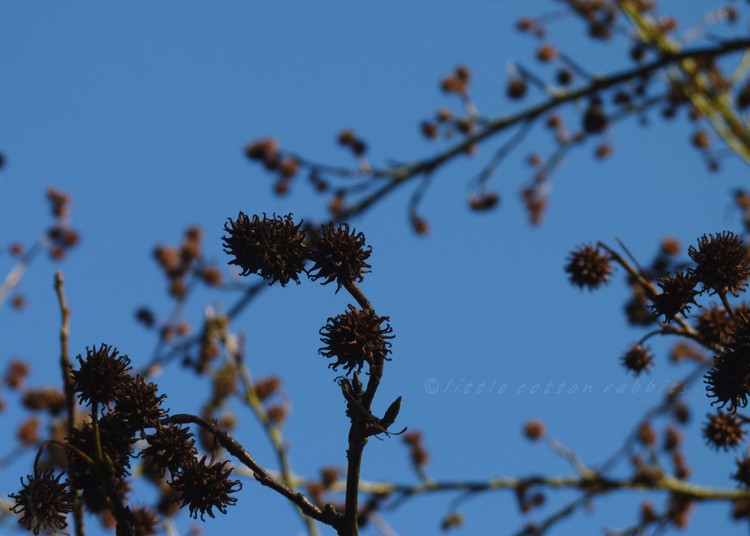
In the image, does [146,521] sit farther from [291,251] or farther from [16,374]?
[16,374]

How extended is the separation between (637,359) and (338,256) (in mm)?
2048

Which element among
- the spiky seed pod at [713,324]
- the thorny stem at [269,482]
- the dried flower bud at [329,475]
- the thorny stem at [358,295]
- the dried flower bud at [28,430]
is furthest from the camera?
the dried flower bud at [28,430]

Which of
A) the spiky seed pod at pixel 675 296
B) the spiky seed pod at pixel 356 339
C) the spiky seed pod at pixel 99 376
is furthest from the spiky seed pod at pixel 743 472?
the spiky seed pod at pixel 99 376

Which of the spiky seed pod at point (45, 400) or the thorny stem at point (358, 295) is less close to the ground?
the spiky seed pod at point (45, 400)

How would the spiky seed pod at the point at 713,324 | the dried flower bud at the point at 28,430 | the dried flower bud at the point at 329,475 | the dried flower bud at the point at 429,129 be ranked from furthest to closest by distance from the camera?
the dried flower bud at the point at 429,129, the dried flower bud at the point at 28,430, the dried flower bud at the point at 329,475, the spiky seed pod at the point at 713,324

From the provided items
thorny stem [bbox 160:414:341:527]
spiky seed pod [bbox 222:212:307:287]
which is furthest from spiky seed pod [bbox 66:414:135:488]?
spiky seed pod [bbox 222:212:307:287]

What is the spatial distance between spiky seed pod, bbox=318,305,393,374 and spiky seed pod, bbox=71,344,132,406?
73 centimetres

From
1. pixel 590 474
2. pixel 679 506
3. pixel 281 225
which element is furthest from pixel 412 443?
pixel 281 225

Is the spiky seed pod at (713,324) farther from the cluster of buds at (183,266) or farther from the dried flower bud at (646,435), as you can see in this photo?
the cluster of buds at (183,266)

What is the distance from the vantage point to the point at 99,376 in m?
2.13

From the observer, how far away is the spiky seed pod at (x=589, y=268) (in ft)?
11.0

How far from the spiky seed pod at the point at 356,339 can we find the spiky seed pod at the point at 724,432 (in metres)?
1.89

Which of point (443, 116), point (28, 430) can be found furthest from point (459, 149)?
point (28, 430)

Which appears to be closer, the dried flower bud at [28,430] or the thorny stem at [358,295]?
the thorny stem at [358,295]
